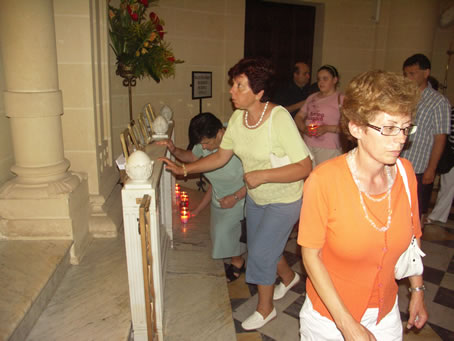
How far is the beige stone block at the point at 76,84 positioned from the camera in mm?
3223

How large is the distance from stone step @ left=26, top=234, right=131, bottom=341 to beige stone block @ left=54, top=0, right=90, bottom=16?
1.89m

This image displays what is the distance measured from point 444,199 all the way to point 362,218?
4.16m

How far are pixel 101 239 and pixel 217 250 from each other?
1019mm

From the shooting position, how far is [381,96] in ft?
5.04

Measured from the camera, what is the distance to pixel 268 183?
265cm

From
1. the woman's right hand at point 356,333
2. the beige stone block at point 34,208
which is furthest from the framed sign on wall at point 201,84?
the woman's right hand at point 356,333

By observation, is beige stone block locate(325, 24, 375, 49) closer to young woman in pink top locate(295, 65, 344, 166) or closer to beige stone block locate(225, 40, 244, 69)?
beige stone block locate(225, 40, 244, 69)

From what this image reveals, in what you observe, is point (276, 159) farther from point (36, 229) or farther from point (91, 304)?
point (36, 229)

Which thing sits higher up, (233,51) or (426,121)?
(233,51)

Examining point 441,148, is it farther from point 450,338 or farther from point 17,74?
point 17,74

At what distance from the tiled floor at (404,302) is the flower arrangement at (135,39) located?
2.52 meters

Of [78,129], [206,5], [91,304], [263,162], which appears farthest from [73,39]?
[206,5]

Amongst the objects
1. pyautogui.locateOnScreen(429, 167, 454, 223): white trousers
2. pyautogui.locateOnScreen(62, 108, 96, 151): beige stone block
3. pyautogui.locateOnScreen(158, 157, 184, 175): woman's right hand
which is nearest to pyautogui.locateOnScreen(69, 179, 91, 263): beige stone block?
pyautogui.locateOnScreen(62, 108, 96, 151): beige stone block

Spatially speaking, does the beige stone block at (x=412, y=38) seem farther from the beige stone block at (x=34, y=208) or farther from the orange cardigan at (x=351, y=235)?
the beige stone block at (x=34, y=208)
